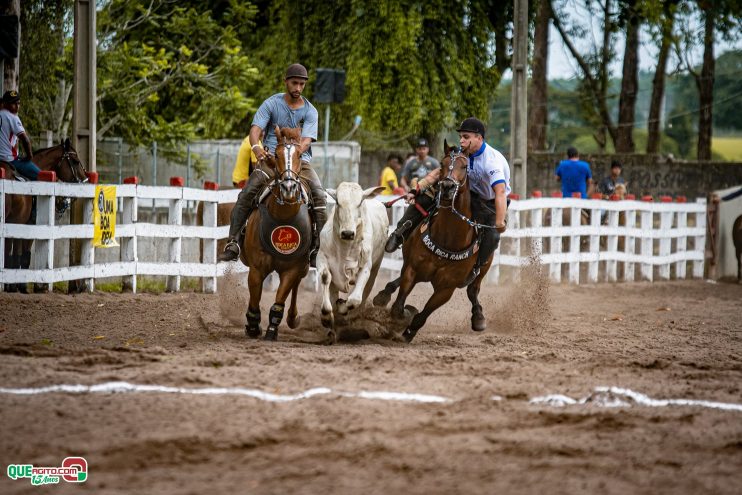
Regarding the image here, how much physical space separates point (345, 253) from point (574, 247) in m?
9.62

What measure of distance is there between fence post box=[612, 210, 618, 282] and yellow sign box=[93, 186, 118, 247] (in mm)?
9923

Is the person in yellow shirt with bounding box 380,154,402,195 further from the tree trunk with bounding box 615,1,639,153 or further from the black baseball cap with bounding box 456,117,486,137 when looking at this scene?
the tree trunk with bounding box 615,1,639,153

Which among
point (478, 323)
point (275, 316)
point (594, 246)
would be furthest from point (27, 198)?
point (594, 246)

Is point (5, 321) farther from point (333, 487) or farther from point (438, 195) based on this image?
point (333, 487)

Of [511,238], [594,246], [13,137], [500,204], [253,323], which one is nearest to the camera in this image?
[253,323]

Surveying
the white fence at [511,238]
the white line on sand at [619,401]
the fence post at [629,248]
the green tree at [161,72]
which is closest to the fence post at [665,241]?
the white fence at [511,238]

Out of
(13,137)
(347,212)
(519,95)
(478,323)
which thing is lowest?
(478,323)

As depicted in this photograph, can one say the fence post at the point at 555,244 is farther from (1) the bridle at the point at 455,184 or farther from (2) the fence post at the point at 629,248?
(1) the bridle at the point at 455,184

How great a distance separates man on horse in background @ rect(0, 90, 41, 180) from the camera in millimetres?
13008

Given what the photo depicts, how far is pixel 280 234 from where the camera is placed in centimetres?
959

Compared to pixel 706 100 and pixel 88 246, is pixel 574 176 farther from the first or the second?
pixel 706 100

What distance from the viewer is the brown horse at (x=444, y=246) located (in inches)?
389

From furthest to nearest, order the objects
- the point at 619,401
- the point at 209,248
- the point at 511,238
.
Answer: the point at 511,238, the point at 209,248, the point at 619,401

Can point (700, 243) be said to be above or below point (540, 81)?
below
